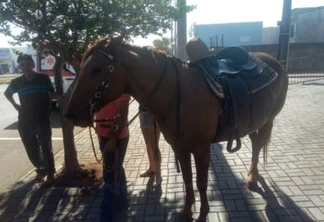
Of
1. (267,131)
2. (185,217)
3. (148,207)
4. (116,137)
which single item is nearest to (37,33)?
(116,137)

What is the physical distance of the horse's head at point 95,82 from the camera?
1.98 meters

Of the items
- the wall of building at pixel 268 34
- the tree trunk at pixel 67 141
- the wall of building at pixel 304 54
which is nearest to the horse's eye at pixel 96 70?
the tree trunk at pixel 67 141

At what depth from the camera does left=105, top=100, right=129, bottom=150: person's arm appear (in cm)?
264

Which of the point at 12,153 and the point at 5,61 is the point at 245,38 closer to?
the point at 12,153

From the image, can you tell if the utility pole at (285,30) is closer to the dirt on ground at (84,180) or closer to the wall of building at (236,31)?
the dirt on ground at (84,180)

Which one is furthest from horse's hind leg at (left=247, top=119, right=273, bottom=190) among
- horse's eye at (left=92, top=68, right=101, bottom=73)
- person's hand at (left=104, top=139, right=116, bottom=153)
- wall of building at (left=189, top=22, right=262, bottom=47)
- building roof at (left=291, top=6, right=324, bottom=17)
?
wall of building at (left=189, top=22, right=262, bottom=47)

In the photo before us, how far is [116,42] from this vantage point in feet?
6.66

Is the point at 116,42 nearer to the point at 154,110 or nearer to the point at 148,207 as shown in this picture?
the point at 154,110

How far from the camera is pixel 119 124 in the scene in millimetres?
2666

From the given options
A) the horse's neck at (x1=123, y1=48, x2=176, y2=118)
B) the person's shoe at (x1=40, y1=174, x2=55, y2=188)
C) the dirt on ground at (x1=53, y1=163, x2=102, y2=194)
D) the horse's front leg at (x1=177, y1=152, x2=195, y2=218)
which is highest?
the horse's neck at (x1=123, y1=48, x2=176, y2=118)

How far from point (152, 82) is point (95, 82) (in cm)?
50

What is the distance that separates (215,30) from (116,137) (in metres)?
36.0

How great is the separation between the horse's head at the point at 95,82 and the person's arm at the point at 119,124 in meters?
0.56

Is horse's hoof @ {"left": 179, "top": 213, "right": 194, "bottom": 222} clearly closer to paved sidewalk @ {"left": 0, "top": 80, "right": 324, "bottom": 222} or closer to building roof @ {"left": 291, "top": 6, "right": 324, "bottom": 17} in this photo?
paved sidewalk @ {"left": 0, "top": 80, "right": 324, "bottom": 222}
